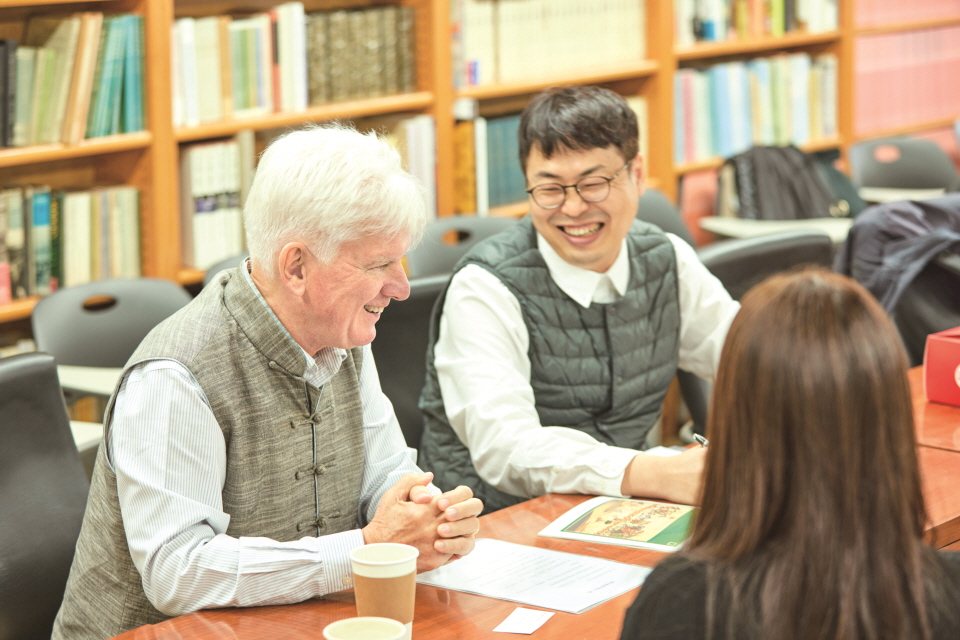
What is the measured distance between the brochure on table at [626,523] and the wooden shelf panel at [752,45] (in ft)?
10.2

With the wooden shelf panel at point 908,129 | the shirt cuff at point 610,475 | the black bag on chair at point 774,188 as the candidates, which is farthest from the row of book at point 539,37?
the shirt cuff at point 610,475

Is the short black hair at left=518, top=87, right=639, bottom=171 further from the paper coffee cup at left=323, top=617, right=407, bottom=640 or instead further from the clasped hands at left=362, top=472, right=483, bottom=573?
the paper coffee cup at left=323, top=617, right=407, bottom=640

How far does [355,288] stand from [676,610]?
78cm

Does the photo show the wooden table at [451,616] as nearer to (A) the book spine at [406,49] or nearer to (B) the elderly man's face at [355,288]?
(B) the elderly man's face at [355,288]

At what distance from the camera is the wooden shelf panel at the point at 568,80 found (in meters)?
3.93

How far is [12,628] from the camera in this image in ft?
5.35

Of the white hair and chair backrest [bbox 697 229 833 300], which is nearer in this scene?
the white hair

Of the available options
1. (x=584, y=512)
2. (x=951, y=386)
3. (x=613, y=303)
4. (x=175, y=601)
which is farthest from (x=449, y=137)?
(x=175, y=601)

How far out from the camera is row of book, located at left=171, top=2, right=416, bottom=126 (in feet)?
10.6

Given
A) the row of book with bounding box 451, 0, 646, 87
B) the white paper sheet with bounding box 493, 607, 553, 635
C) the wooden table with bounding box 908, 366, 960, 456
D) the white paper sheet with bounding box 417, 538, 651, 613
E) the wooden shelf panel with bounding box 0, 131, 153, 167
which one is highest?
the row of book with bounding box 451, 0, 646, 87

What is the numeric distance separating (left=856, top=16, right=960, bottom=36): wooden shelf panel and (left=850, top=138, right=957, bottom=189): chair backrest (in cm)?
56

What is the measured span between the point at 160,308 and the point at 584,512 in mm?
1577

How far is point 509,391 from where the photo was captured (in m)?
2.00

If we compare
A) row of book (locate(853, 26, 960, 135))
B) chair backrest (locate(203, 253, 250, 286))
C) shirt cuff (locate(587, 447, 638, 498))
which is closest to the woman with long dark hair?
shirt cuff (locate(587, 447, 638, 498))
